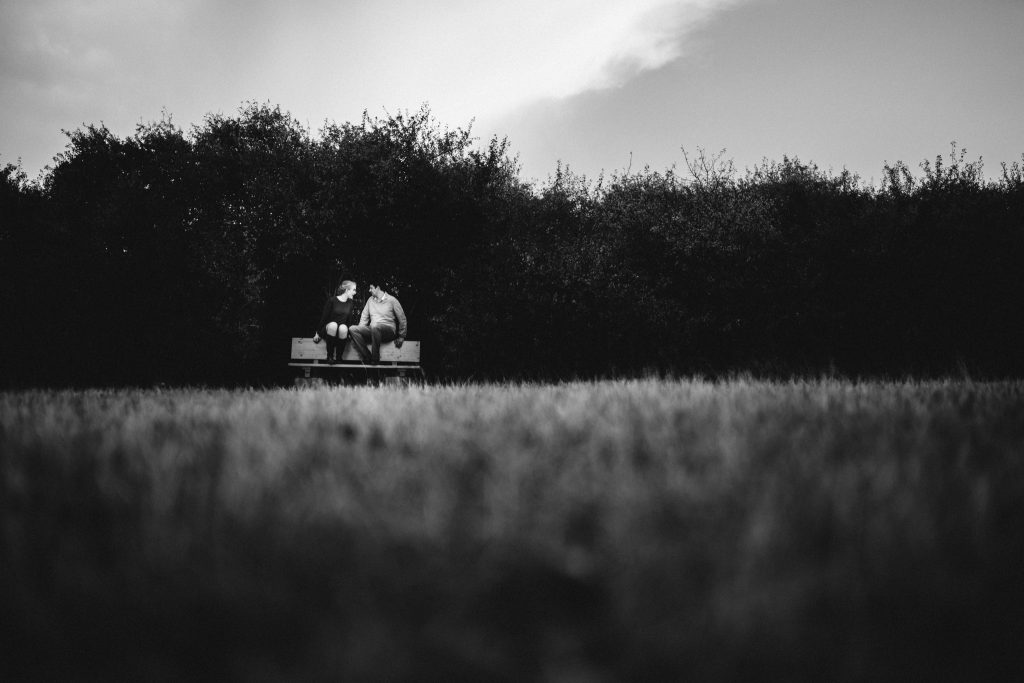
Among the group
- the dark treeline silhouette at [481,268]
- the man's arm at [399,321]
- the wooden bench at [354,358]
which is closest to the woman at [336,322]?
the wooden bench at [354,358]

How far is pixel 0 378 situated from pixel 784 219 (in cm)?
1931

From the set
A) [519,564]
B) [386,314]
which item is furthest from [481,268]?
[519,564]

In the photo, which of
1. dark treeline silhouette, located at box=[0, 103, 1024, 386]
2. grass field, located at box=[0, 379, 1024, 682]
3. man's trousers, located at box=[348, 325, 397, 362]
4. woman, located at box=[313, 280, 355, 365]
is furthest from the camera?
dark treeline silhouette, located at box=[0, 103, 1024, 386]

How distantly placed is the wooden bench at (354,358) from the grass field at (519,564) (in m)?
8.12

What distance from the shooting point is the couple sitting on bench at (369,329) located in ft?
32.4

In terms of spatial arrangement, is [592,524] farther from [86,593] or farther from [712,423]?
[712,423]

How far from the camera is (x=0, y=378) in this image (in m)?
9.70

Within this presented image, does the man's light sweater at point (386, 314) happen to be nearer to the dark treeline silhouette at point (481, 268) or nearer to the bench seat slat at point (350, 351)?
the bench seat slat at point (350, 351)

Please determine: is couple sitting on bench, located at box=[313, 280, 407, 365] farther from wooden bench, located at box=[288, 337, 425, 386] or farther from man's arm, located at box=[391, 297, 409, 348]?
wooden bench, located at box=[288, 337, 425, 386]

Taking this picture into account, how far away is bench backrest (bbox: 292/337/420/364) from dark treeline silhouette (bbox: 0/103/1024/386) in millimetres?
2270

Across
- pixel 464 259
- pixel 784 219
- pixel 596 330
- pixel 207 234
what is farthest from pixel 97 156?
pixel 784 219

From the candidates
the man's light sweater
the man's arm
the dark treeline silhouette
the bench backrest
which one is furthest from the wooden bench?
the dark treeline silhouette

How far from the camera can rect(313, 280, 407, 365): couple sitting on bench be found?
9867 mm

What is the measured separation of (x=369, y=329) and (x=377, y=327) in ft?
0.78
